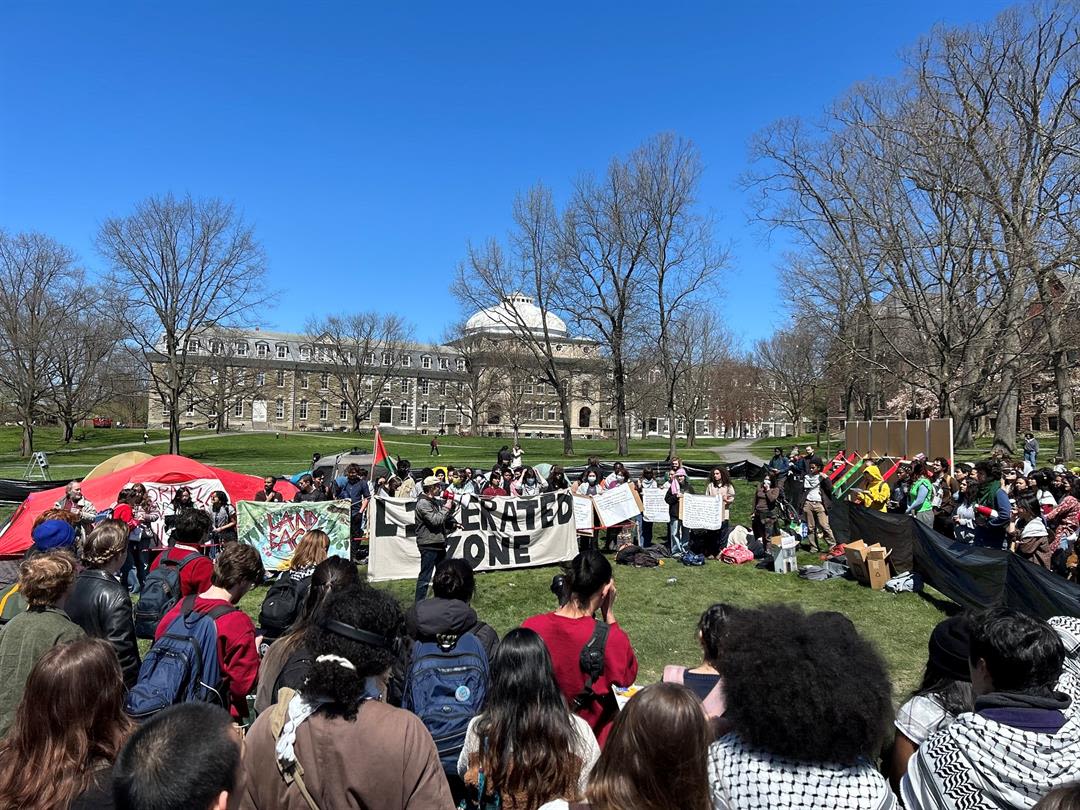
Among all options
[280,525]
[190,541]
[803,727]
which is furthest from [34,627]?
[280,525]

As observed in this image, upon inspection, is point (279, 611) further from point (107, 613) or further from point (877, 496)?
point (877, 496)

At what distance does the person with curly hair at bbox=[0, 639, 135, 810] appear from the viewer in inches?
95.9

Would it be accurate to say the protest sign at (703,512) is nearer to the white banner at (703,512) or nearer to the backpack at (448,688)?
the white banner at (703,512)

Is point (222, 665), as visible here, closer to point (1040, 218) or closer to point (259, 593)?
point (259, 593)

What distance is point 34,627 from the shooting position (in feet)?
12.1

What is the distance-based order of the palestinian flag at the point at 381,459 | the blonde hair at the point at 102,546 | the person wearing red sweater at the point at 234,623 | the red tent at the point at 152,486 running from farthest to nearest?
the palestinian flag at the point at 381,459 → the red tent at the point at 152,486 → the blonde hair at the point at 102,546 → the person wearing red sweater at the point at 234,623

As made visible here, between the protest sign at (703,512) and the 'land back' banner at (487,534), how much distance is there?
2403mm

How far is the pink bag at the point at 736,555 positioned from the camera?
1409 cm

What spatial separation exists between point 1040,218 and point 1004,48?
6830 millimetres

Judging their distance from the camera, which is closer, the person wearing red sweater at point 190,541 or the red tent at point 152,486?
the person wearing red sweater at point 190,541

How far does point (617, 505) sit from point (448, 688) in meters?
11.4

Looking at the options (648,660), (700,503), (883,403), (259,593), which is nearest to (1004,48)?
(700,503)

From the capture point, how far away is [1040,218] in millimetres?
20562

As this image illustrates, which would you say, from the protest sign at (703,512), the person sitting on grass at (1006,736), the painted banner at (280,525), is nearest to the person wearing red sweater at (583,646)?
the person sitting on grass at (1006,736)
